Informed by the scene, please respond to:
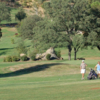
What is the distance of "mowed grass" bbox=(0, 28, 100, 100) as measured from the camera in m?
14.5

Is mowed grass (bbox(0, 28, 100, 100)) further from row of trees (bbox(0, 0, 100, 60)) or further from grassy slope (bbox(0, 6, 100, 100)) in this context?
row of trees (bbox(0, 0, 100, 60))

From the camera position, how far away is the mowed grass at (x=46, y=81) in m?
14.5

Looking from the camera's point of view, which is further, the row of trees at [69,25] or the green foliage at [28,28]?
the green foliage at [28,28]

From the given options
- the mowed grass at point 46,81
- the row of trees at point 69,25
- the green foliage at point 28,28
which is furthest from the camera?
the green foliage at point 28,28

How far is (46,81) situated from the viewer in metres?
24.4

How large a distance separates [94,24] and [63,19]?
6.59 metres

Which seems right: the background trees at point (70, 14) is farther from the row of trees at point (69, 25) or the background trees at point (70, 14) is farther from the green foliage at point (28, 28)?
the green foliage at point (28, 28)

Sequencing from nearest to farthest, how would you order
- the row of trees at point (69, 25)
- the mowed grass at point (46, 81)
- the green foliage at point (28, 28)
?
the mowed grass at point (46, 81) → the row of trees at point (69, 25) → the green foliage at point (28, 28)

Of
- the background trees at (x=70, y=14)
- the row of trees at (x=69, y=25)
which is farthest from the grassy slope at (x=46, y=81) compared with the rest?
the background trees at (x=70, y=14)

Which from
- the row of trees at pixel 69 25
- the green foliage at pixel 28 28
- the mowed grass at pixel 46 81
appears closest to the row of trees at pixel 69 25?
the row of trees at pixel 69 25

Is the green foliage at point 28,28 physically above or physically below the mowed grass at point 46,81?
above

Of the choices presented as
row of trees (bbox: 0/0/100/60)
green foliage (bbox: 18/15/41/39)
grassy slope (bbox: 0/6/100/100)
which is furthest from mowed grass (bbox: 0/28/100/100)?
green foliage (bbox: 18/15/41/39)

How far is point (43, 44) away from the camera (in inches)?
2188

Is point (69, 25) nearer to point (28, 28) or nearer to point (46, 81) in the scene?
point (46, 81)
